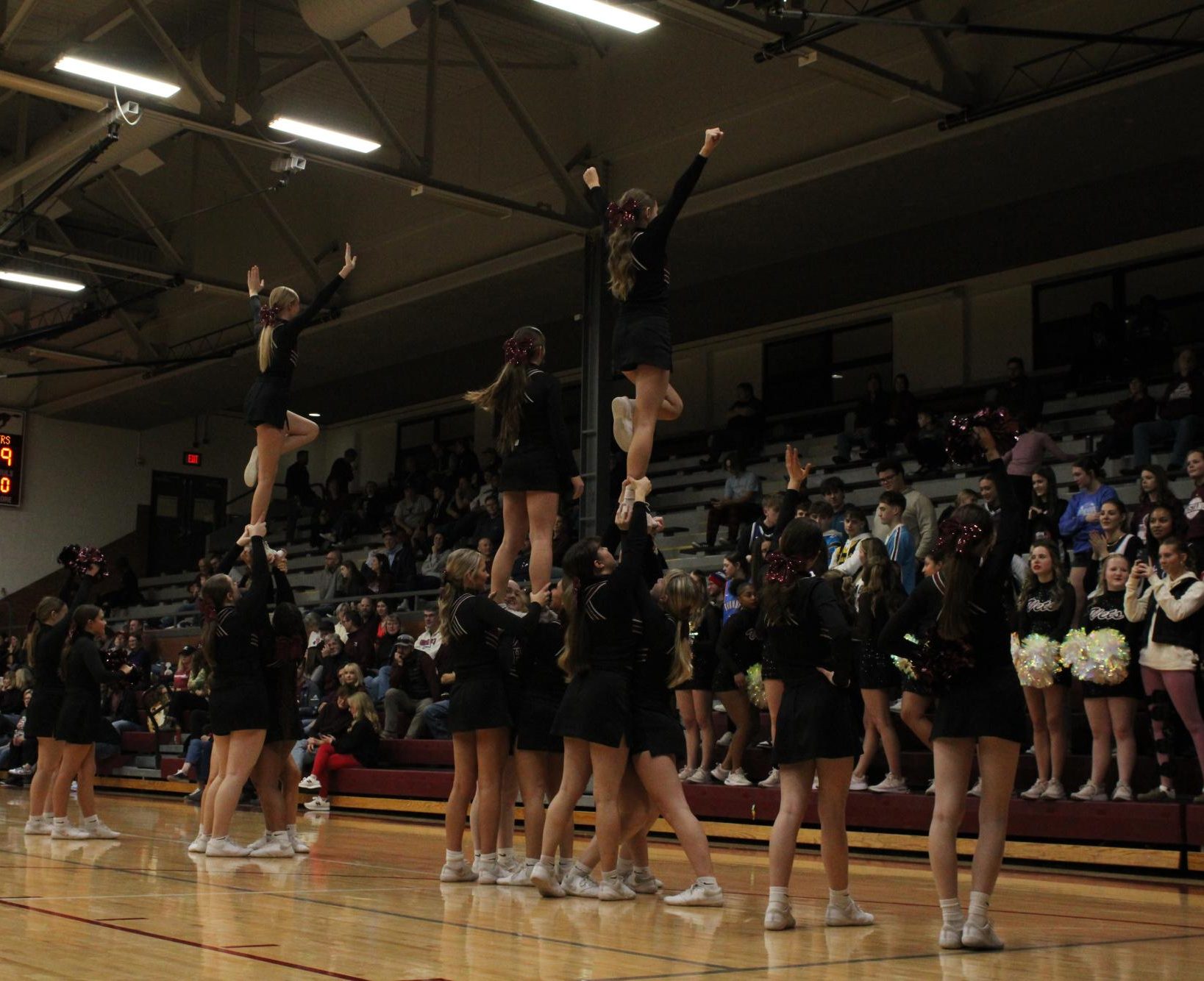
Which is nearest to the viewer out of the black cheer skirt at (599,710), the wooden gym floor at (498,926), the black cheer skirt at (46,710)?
the wooden gym floor at (498,926)

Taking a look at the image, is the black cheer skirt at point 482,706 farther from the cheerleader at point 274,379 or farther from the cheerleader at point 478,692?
the cheerleader at point 274,379

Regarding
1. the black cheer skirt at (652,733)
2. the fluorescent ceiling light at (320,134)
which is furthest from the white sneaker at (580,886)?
the fluorescent ceiling light at (320,134)

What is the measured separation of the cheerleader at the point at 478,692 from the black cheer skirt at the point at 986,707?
242cm

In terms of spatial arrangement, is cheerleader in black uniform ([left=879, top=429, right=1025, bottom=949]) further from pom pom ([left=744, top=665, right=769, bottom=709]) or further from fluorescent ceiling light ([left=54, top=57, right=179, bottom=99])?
fluorescent ceiling light ([left=54, top=57, right=179, bottom=99])

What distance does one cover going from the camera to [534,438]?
7.57m

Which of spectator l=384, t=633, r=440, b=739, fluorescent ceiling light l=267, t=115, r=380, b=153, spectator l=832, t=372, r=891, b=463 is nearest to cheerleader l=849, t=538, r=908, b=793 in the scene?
spectator l=384, t=633, r=440, b=739

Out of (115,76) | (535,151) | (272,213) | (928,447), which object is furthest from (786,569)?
(272,213)

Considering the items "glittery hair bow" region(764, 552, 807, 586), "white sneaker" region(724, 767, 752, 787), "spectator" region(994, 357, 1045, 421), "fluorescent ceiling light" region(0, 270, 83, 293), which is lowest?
"white sneaker" region(724, 767, 752, 787)

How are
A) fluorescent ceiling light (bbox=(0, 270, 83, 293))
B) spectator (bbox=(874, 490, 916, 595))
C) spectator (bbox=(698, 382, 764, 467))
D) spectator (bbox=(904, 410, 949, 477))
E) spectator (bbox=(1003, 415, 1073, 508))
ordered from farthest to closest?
spectator (bbox=(698, 382, 764, 467))
fluorescent ceiling light (bbox=(0, 270, 83, 293))
spectator (bbox=(904, 410, 949, 477))
spectator (bbox=(1003, 415, 1073, 508))
spectator (bbox=(874, 490, 916, 595))

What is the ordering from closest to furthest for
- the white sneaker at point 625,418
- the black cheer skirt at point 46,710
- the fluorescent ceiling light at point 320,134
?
the white sneaker at point 625,418 → the black cheer skirt at point 46,710 → the fluorescent ceiling light at point 320,134

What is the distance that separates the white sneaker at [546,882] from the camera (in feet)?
22.3

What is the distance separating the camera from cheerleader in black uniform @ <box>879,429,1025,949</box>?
5.33 metres

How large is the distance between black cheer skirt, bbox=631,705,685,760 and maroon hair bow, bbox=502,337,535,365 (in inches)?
78.0

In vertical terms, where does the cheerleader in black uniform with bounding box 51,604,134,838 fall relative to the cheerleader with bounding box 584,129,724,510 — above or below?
below
